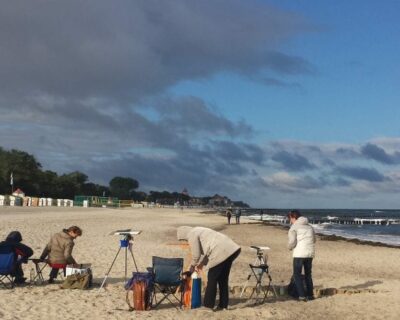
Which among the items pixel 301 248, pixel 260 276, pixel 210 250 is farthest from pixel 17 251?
pixel 301 248

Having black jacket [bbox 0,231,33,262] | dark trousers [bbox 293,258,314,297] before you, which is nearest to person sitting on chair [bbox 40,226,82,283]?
black jacket [bbox 0,231,33,262]

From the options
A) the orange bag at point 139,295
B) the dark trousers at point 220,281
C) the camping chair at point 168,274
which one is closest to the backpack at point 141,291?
the orange bag at point 139,295

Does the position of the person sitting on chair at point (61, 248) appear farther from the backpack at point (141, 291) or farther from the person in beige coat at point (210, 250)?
the person in beige coat at point (210, 250)

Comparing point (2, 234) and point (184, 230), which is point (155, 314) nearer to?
point (184, 230)

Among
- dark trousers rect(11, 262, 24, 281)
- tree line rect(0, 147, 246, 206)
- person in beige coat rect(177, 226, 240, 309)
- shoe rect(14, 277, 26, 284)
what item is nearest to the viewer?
person in beige coat rect(177, 226, 240, 309)

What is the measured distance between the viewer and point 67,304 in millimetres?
9281

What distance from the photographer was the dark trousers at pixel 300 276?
10.3 metres

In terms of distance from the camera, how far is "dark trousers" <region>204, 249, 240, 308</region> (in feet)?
29.3

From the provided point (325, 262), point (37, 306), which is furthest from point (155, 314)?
point (325, 262)

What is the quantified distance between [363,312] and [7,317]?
236 inches

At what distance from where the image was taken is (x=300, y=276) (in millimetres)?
10438

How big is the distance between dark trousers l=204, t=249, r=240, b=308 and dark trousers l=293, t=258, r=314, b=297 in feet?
5.59

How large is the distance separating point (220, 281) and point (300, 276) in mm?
2034

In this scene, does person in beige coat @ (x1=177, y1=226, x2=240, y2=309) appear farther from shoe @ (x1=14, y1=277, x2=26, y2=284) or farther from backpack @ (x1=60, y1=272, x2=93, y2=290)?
shoe @ (x1=14, y1=277, x2=26, y2=284)
